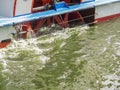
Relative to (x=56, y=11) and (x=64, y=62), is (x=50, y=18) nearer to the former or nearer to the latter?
(x=56, y=11)

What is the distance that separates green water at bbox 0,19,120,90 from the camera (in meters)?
8.00

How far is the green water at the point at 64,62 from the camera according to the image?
26.2ft

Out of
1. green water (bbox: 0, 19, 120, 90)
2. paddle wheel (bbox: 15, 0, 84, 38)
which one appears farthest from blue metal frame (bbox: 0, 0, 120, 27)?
green water (bbox: 0, 19, 120, 90)

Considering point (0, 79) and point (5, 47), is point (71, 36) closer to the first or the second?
point (5, 47)

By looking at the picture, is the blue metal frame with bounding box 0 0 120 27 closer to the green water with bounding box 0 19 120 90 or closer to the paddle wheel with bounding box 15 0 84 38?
the paddle wheel with bounding box 15 0 84 38

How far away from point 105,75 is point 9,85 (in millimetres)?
2256

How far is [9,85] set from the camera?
7938 mm

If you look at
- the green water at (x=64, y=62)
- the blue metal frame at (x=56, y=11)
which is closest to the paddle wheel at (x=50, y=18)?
the blue metal frame at (x=56, y=11)

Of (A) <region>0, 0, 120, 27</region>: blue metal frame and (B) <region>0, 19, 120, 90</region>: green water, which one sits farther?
(A) <region>0, 0, 120, 27</region>: blue metal frame

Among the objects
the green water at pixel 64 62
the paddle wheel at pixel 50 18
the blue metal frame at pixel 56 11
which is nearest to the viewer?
the green water at pixel 64 62

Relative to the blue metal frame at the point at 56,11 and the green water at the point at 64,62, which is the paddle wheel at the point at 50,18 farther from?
the green water at the point at 64,62

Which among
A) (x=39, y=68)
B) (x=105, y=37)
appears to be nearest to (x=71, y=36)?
(x=105, y=37)

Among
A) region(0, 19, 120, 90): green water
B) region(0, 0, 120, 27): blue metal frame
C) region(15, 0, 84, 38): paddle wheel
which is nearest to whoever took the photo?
region(0, 19, 120, 90): green water

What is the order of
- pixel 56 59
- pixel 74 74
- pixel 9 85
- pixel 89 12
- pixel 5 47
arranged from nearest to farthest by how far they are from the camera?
pixel 9 85
pixel 74 74
pixel 56 59
pixel 5 47
pixel 89 12
